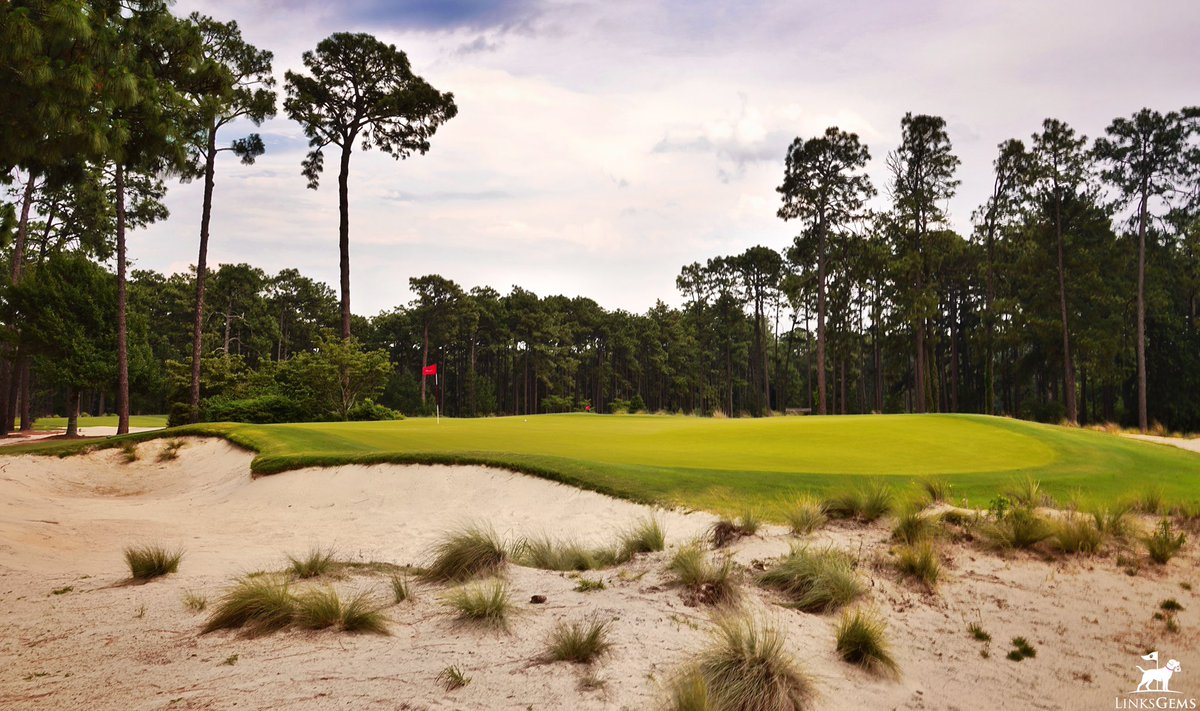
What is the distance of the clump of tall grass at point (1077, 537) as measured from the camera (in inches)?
269

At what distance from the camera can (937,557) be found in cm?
666

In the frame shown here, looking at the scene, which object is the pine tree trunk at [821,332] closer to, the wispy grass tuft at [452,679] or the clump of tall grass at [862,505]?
the clump of tall grass at [862,505]

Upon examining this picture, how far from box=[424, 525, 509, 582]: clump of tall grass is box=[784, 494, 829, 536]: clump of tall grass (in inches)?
138

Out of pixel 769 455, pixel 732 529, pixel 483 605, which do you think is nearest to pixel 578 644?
pixel 483 605

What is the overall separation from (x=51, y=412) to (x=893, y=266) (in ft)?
300

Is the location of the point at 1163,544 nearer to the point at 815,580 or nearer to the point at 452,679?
the point at 815,580

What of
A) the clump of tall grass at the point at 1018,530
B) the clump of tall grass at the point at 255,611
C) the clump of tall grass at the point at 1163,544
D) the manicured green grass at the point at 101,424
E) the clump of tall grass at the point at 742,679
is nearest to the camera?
the clump of tall grass at the point at 742,679

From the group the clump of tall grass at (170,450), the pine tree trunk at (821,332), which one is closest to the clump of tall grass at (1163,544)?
the clump of tall grass at (170,450)

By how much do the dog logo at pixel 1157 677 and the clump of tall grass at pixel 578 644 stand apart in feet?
13.0

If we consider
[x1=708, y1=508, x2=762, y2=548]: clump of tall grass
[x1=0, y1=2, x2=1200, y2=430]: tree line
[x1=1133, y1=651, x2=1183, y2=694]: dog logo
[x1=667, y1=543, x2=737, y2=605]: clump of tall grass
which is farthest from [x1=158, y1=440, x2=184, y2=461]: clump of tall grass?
[x1=1133, y1=651, x2=1183, y2=694]: dog logo

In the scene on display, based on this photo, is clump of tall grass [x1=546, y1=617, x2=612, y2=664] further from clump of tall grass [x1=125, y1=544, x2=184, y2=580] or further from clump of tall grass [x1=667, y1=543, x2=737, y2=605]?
clump of tall grass [x1=125, y1=544, x2=184, y2=580]

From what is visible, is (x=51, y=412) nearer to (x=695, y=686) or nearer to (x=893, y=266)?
(x=893, y=266)

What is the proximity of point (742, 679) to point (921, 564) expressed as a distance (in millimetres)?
3308

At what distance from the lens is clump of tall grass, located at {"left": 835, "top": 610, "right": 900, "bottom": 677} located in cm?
475
